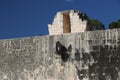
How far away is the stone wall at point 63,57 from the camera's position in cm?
1183

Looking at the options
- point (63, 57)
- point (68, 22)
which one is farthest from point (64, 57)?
point (68, 22)

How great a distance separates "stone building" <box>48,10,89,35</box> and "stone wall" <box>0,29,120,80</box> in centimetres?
164

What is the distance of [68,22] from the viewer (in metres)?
15.1

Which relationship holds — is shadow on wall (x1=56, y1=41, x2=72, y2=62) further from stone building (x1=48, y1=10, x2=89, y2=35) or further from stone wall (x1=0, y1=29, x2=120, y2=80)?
stone building (x1=48, y1=10, x2=89, y2=35)

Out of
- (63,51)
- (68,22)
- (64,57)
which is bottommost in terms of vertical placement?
(64,57)

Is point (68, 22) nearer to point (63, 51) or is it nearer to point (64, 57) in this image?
→ point (63, 51)

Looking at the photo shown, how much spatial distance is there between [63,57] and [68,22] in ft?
8.98

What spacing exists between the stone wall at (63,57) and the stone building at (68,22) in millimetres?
1642

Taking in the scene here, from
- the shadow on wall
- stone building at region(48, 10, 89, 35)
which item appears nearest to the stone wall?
the shadow on wall

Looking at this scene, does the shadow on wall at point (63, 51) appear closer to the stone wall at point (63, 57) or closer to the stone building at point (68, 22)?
the stone wall at point (63, 57)

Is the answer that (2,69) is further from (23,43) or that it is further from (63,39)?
(63,39)

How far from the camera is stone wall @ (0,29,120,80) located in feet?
38.8

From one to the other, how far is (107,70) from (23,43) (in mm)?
3285

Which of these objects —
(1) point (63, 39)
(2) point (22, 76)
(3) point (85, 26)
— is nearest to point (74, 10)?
(3) point (85, 26)
